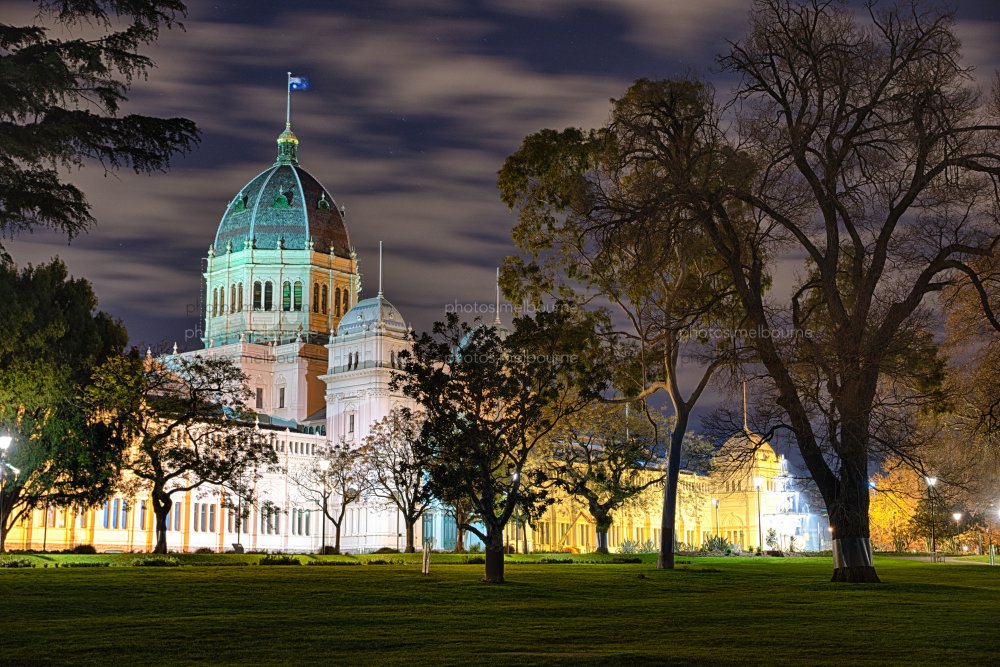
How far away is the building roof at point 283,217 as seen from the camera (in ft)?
407

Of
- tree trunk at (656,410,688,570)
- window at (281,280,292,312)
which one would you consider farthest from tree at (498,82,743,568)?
window at (281,280,292,312)

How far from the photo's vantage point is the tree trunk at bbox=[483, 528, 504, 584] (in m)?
33.7

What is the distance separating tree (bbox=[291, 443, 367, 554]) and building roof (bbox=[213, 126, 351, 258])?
99.7ft

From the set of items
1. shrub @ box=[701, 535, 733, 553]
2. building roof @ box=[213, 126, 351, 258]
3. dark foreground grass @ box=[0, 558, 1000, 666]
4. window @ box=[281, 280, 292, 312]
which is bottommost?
shrub @ box=[701, 535, 733, 553]

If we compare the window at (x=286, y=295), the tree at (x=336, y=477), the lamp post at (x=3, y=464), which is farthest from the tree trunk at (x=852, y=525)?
the window at (x=286, y=295)

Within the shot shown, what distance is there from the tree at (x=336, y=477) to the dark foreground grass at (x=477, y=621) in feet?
150

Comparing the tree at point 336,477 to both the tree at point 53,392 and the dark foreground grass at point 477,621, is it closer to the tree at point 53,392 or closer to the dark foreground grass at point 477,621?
the tree at point 53,392

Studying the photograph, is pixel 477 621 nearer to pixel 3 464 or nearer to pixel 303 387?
pixel 3 464

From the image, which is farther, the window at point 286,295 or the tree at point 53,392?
the window at point 286,295

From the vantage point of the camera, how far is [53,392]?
51.6 metres

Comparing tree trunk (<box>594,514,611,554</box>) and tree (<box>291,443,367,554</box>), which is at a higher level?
tree (<box>291,443,367,554</box>)

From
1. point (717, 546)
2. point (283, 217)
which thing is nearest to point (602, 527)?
point (717, 546)

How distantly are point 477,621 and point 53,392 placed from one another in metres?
34.6

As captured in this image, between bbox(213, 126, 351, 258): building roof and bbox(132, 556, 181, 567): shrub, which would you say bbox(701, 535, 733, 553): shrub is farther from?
bbox(213, 126, 351, 258): building roof
